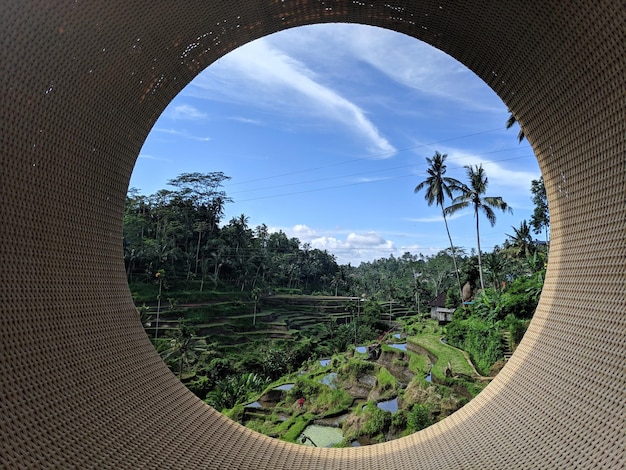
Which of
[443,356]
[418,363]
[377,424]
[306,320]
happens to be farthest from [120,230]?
[306,320]

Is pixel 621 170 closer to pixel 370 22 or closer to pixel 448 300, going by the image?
pixel 370 22

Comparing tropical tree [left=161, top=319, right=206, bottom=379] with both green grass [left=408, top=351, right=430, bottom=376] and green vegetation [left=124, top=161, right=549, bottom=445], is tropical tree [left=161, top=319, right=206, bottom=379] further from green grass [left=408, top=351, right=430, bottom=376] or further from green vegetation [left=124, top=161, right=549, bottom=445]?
green grass [left=408, top=351, right=430, bottom=376]

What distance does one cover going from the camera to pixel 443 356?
14.8 m

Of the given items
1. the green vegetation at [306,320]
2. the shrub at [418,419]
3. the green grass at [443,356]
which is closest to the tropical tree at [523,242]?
the green vegetation at [306,320]

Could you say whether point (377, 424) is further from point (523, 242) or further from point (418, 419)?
point (523, 242)

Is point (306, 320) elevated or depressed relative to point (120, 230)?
depressed

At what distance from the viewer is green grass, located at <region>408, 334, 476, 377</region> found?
12.9 meters

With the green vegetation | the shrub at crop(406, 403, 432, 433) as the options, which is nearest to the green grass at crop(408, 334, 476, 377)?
the green vegetation

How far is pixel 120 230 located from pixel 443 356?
13352mm

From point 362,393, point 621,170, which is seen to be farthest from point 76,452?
point 362,393

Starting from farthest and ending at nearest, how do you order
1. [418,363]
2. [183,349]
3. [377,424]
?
A: [183,349], [418,363], [377,424]

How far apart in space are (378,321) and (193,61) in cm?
2994

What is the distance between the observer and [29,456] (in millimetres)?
2504

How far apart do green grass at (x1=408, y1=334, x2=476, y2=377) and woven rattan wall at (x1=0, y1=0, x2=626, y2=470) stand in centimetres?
939
